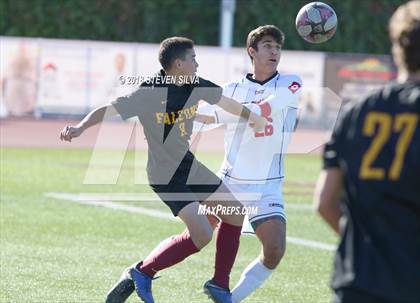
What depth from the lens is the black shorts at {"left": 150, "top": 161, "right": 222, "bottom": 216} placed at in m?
6.64

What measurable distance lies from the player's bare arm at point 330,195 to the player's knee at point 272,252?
2904mm

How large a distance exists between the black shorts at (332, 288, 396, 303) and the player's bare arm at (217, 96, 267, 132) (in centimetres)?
297

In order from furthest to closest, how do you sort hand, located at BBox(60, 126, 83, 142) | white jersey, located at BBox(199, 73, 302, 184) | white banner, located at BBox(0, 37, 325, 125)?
1. white banner, located at BBox(0, 37, 325, 125)
2. white jersey, located at BBox(199, 73, 302, 184)
3. hand, located at BBox(60, 126, 83, 142)

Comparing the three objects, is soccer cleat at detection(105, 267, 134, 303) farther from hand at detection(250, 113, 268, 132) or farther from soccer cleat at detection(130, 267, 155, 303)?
hand at detection(250, 113, 268, 132)

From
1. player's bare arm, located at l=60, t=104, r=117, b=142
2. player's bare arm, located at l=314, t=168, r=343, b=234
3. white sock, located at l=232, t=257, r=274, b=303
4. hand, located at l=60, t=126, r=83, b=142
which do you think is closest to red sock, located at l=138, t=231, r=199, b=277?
white sock, located at l=232, t=257, r=274, b=303

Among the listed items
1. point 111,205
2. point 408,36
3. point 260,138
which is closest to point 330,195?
point 408,36

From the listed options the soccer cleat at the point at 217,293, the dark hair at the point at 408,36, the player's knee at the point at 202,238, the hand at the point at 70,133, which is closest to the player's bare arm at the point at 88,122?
the hand at the point at 70,133

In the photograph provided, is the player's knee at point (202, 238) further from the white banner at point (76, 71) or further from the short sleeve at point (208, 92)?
the white banner at point (76, 71)

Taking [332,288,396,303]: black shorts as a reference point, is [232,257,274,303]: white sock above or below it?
below

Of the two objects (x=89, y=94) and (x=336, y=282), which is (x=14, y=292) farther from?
(x=89, y=94)

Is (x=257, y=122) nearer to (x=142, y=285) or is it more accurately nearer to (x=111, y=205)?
(x=142, y=285)

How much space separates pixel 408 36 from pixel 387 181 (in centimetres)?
51

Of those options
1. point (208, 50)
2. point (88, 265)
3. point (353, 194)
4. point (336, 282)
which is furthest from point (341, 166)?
point (208, 50)

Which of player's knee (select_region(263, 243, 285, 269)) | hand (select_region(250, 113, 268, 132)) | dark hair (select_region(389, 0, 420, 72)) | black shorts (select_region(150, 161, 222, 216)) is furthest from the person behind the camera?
player's knee (select_region(263, 243, 285, 269))
